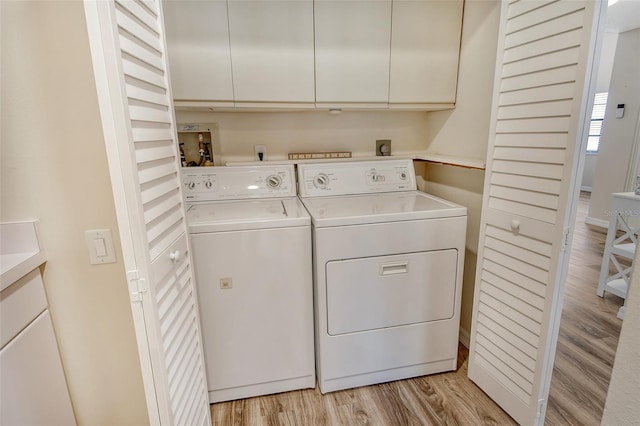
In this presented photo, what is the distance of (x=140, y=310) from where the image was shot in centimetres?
89

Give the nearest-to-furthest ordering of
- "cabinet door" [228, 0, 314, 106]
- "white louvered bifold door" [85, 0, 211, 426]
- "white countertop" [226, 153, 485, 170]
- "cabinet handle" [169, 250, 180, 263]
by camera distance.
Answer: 1. "white louvered bifold door" [85, 0, 211, 426]
2. "cabinet handle" [169, 250, 180, 263]
3. "cabinet door" [228, 0, 314, 106]
4. "white countertop" [226, 153, 485, 170]

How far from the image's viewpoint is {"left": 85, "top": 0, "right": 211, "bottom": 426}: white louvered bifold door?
2.49 ft

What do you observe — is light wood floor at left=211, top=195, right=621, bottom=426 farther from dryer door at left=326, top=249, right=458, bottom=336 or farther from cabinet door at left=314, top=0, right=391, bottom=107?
cabinet door at left=314, top=0, right=391, bottom=107

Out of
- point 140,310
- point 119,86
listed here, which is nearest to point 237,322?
point 140,310

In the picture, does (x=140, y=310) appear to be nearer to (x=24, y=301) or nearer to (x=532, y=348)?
(x=24, y=301)

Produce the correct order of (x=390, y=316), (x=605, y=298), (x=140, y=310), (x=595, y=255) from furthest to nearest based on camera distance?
(x=595, y=255) < (x=605, y=298) < (x=390, y=316) < (x=140, y=310)

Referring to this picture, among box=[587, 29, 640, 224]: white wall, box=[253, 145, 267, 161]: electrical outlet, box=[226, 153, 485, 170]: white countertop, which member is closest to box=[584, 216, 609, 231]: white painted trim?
box=[587, 29, 640, 224]: white wall

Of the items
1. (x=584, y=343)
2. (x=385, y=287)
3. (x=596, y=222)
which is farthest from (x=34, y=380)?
(x=596, y=222)

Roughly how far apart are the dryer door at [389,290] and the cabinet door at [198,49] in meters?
1.12

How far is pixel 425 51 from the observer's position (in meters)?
1.92

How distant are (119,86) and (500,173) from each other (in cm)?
147

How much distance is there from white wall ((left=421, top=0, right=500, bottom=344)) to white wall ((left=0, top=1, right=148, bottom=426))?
1.77 meters

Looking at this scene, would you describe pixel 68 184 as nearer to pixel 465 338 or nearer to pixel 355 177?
pixel 355 177

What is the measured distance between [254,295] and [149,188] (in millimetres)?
806
